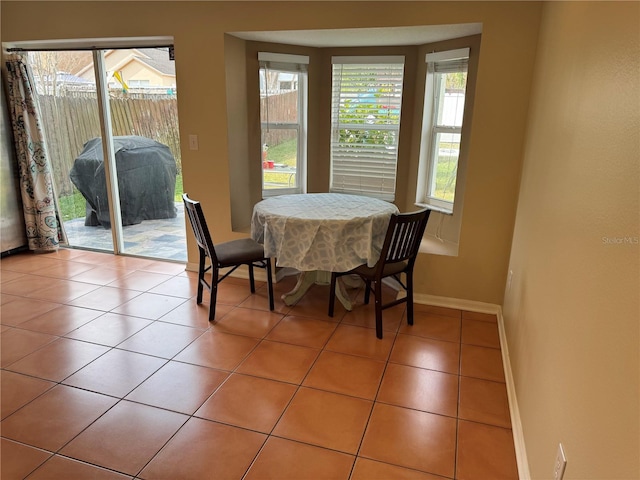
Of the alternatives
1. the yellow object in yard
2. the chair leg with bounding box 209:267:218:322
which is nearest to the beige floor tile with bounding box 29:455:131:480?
the chair leg with bounding box 209:267:218:322

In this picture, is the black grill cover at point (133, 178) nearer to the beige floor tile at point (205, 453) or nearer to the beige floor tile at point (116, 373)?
the beige floor tile at point (116, 373)

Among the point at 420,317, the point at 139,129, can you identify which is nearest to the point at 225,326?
the point at 420,317

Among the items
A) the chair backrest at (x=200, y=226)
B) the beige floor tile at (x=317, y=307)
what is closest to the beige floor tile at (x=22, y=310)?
the chair backrest at (x=200, y=226)

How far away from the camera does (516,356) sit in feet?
7.20

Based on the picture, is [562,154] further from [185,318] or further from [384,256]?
[185,318]

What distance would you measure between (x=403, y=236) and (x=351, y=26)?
1.53 meters

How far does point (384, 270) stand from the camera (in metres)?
2.78

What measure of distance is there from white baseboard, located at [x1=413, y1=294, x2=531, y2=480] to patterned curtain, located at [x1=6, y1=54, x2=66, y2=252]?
3.63 metres

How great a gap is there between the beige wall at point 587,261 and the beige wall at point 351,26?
0.70 m

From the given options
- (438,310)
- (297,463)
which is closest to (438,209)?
(438,310)

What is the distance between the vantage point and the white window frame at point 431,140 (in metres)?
3.42

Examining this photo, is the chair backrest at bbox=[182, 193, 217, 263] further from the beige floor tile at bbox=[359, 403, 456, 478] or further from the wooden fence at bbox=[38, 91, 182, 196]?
the beige floor tile at bbox=[359, 403, 456, 478]

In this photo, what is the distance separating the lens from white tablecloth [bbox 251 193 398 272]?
2777mm

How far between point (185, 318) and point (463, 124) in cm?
254
